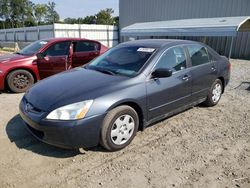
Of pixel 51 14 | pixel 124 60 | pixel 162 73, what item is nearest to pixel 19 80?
pixel 124 60

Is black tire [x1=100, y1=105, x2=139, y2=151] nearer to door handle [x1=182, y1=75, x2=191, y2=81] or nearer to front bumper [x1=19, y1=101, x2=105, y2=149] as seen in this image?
front bumper [x1=19, y1=101, x2=105, y2=149]

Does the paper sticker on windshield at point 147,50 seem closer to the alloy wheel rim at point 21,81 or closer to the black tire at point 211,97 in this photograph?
the black tire at point 211,97

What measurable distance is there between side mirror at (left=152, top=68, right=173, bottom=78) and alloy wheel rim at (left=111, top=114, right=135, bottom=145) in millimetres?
795

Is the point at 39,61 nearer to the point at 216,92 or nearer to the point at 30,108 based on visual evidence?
the point at 30,108

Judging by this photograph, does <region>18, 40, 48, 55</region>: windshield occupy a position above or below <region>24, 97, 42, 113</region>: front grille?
above

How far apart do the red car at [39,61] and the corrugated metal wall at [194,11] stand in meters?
13.0

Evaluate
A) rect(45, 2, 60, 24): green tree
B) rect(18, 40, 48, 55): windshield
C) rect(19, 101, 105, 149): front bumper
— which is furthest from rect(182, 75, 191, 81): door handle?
rect(45, 2, 60, 24): green tree

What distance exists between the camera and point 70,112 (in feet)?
10.5

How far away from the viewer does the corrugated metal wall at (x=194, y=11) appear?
17.3 metres

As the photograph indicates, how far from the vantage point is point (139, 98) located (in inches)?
146

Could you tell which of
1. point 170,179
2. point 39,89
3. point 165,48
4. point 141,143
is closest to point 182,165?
point 170,179

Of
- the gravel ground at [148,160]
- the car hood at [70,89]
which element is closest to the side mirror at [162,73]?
the car hood at [70,89]

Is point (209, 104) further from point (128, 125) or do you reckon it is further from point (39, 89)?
point (39, 89)

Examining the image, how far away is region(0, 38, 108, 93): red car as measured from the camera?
6543mm
